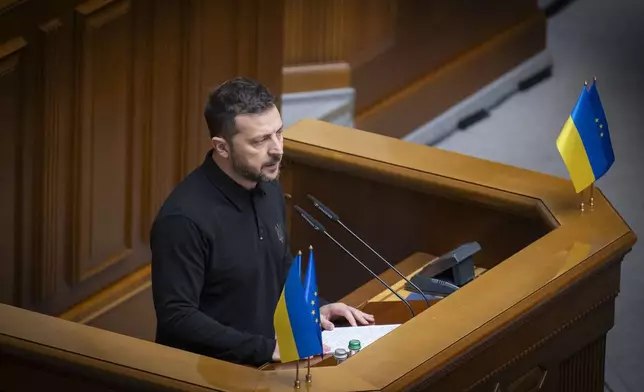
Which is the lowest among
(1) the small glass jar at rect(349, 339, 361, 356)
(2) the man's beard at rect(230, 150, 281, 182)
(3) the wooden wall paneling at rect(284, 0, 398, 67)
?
(1) the small glass jar at rect(349, 339, 361, 356)

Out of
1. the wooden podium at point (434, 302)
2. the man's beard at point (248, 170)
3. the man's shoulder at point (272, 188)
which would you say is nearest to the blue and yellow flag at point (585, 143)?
the wooden podium at point (434, 302)

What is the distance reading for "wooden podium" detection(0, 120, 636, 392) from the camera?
4078mm

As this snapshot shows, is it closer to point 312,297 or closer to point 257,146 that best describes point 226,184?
point 257,146

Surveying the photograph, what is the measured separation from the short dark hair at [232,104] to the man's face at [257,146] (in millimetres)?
16

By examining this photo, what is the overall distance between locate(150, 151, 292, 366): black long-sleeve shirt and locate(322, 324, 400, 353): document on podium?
0.55ft

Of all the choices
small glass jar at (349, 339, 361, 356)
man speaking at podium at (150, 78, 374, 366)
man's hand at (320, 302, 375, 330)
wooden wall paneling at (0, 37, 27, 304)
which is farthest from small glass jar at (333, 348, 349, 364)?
wooden wall paneling at (0, 37, 27, 304)

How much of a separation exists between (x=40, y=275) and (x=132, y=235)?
432 mm

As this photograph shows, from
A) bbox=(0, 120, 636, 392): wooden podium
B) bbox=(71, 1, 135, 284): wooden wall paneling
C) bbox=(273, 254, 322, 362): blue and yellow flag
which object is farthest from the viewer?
bbox=(71, 1, 135, 284): wooden wall paneling

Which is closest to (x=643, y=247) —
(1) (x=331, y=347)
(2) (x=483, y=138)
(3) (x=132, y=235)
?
(2) (x=483, y=138)

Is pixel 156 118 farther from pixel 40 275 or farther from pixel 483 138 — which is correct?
pixel 483 138

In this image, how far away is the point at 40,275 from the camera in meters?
5.51

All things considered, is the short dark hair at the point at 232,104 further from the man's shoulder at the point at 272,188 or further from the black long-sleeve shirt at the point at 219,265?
the man's shoulder at the point at 272,188

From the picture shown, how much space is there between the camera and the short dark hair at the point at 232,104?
446 centimetres

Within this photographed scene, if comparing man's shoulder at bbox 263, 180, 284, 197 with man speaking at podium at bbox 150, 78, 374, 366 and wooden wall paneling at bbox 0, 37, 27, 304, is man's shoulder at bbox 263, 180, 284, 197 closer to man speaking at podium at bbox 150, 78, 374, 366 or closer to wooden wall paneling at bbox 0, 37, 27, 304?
man speaking at podium at bbox 150, 78, 374, 366
